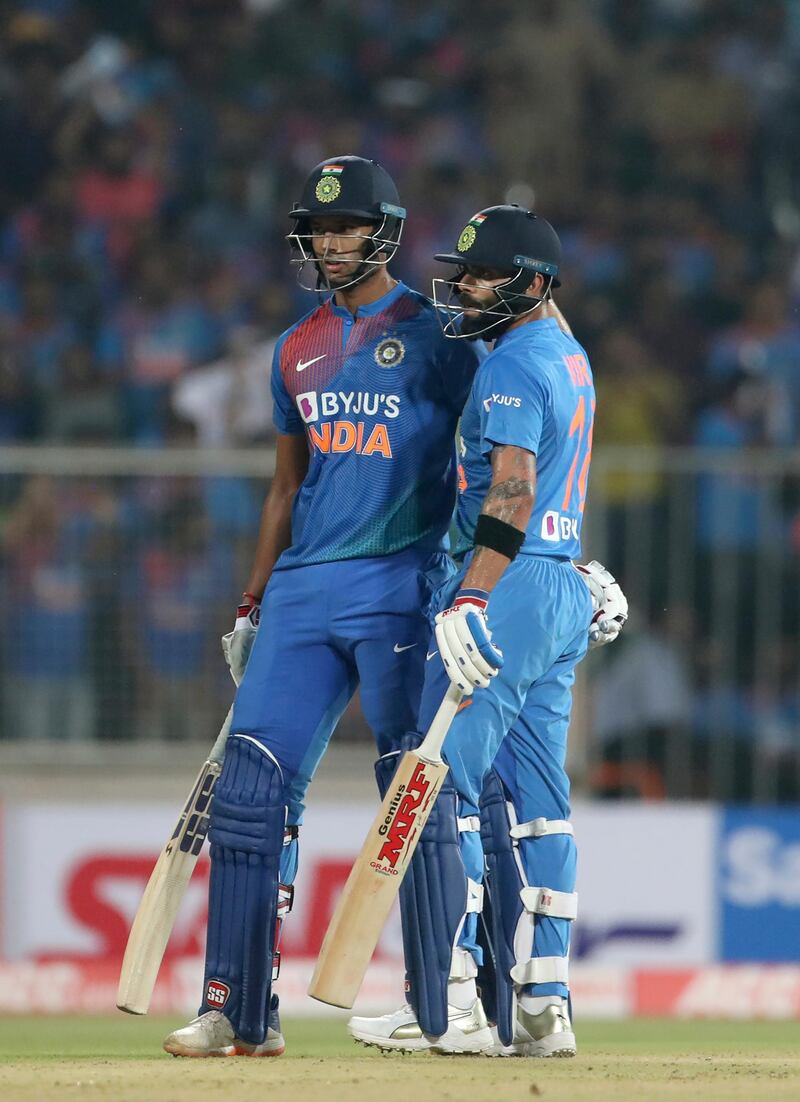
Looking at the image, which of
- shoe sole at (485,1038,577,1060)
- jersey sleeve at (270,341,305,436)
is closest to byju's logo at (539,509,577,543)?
jersey sleeve at (270,341,305,436)

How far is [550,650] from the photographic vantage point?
5660 millimetres

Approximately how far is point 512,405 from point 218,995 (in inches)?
73.1

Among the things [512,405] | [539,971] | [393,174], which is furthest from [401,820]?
[393,174]

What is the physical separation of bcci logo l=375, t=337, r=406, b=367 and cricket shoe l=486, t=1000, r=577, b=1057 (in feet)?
6.27

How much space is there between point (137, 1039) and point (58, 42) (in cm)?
816

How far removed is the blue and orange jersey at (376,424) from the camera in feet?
19.1

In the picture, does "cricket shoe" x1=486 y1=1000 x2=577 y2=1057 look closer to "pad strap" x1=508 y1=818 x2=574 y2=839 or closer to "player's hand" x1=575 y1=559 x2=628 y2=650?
"pad strap" x1=508 y1=818 x2=574 y2=839

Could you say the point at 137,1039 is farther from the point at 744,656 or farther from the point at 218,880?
the point at 744,656

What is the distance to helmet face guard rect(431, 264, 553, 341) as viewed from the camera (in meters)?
5.79

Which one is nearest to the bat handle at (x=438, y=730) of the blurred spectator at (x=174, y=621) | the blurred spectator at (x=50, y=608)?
the blurred spectator at (x=174, y=621)

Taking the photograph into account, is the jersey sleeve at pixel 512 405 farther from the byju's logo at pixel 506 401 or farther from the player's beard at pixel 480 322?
the player's beard at pixel 480 322

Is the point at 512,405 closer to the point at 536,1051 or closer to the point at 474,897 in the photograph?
the point at 474,897

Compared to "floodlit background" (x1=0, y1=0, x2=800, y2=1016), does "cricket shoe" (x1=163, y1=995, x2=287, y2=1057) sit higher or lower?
lower

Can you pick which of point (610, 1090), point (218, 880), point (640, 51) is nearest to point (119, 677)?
point (218, 880)
